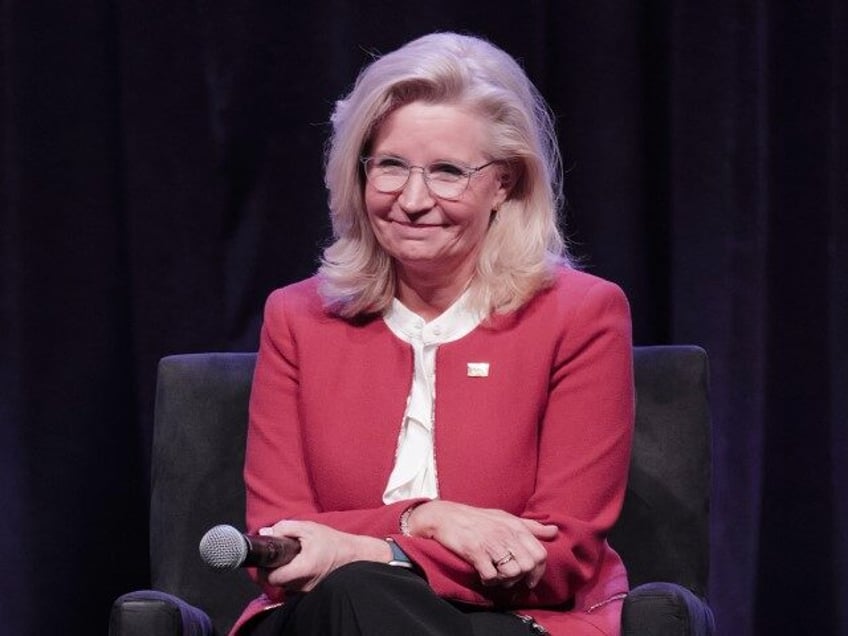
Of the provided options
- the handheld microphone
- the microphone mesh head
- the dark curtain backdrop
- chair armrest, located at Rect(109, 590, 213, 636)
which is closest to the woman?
chair armrest, located at Rect(109, 590, 213, 636)

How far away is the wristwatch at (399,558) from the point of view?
2365 millimetres

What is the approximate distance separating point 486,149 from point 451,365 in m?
0.38

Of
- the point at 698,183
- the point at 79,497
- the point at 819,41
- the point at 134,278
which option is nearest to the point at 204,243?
the point at 134,278

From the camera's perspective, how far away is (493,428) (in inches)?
100

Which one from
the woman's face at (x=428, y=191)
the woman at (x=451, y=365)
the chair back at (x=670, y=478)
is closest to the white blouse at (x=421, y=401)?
the woman at (x=451, y=365)

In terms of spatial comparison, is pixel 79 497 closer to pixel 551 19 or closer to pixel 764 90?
pixel 551 19

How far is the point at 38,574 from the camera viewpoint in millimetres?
3426

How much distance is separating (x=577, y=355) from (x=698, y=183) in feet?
2.77

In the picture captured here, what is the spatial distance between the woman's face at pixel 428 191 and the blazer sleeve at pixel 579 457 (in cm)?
25

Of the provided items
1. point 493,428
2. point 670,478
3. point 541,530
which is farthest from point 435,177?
point 670,478

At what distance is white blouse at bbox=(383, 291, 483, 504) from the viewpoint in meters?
2.58

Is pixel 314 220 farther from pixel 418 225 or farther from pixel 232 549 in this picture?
pixel 232 549

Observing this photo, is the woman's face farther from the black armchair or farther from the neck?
the black armchair

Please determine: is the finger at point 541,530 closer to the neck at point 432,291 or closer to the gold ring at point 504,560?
the gold ring at point 504,560
